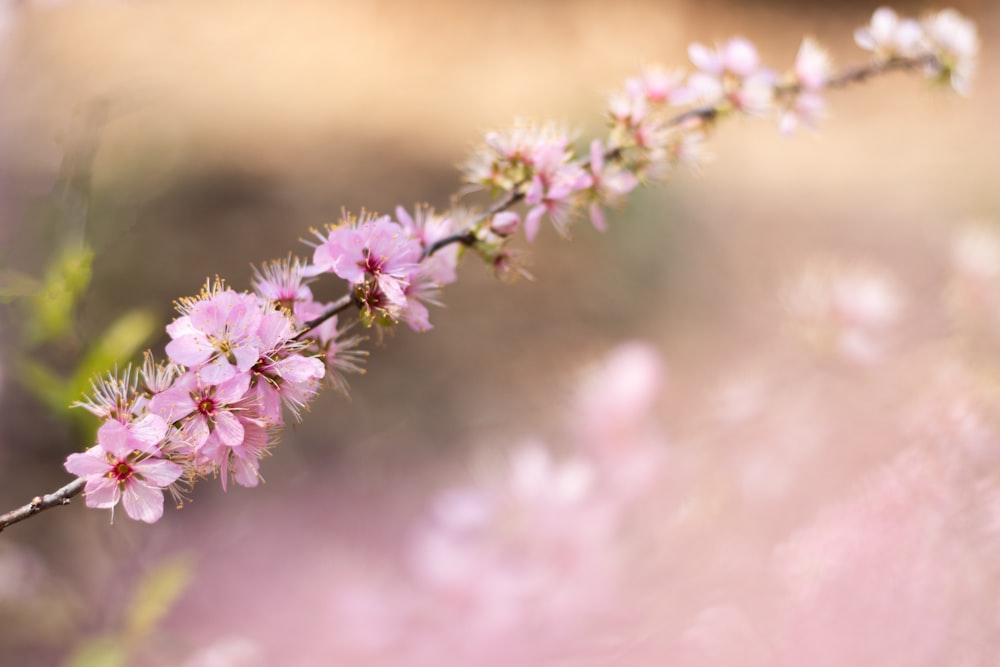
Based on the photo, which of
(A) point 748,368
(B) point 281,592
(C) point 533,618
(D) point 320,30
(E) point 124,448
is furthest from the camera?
(D) point 320,30

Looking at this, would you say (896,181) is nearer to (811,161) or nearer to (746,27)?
(811,161)

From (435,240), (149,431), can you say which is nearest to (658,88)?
(435,240)

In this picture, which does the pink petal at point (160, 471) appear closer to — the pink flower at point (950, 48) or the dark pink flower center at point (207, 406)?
the dark pink flower center at point (207, 406)

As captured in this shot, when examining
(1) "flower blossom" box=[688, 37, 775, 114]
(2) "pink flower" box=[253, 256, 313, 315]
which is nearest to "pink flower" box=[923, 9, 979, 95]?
(1) "flower blossom" box=[688, 37, 775, 114]

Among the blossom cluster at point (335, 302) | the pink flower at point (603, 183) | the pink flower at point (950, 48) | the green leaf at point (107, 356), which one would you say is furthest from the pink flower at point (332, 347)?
Result: the pink flower at point (950, 48)

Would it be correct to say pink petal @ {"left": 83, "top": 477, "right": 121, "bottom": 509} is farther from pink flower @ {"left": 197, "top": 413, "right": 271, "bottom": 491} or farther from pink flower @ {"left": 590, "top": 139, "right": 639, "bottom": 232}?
pink flower @ {"left": 590, "top": 139, "right": 639, "bottom": 232}

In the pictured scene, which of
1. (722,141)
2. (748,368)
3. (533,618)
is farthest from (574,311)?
(533,618)

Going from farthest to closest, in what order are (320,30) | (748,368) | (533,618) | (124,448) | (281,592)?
(320,30)
(748,368)
(281,592)
(533,618)
(124,448)
